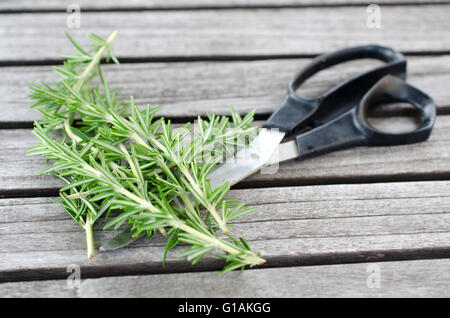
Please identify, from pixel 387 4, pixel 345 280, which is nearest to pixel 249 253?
pixel 345 280

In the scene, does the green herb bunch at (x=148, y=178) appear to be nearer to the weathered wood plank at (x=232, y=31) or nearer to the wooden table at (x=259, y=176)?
the wooden table at (x=259, y=176)

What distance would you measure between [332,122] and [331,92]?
9 centimetres

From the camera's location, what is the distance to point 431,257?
990mm

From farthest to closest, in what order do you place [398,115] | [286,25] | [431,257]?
[286,25]
[398,115]
[431,257]

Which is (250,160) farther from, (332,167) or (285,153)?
(332,167)

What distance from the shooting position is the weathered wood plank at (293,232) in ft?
3.10

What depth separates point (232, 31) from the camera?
1.54 m

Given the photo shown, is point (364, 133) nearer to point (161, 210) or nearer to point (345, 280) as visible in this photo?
point (345, 280)

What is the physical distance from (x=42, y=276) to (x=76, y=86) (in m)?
0.50

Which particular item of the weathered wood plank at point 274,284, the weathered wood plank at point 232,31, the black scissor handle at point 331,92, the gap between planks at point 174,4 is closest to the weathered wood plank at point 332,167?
the black scissor handle at point 331,92

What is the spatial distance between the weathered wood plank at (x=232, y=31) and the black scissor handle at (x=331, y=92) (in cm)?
21

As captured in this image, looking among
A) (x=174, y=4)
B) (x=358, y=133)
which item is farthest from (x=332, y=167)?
(x=174, y=4)

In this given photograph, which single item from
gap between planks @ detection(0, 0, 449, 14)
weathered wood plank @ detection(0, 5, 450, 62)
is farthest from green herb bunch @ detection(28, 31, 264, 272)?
gap between planks @ detection(0, 0, 449, 14)

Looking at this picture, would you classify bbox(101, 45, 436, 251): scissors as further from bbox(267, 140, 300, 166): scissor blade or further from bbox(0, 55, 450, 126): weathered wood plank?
bbox(0, 55, 450, 126): weathered wood plank
